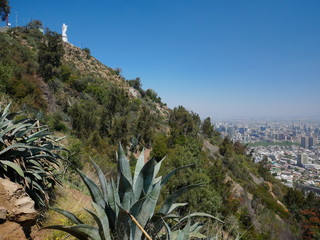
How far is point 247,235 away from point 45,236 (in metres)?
8.68

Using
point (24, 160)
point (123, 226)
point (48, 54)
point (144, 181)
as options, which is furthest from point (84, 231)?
point (48, 54)

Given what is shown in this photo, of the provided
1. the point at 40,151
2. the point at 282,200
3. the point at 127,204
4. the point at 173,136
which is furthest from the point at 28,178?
the point at 282,200

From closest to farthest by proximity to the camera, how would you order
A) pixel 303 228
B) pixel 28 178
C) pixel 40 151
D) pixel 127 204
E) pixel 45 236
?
pixel 127 204 < pixel 45 236 < pixel 28 178 < pixel 40 151 < pixel 303 228

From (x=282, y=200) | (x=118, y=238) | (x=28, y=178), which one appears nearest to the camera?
(x=118, y=238)

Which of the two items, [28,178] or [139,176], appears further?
[28,178]

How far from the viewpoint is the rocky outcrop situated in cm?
214

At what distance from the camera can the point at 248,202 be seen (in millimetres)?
17125

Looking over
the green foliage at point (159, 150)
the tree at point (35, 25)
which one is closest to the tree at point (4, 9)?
the tree at point (35, 25)

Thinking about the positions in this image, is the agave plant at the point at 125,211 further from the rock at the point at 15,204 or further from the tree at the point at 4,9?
the tree at the point at 4,9

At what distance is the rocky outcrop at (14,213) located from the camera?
7.01 ft

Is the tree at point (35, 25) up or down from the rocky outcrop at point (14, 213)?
up

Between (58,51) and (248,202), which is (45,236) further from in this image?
(58,51)

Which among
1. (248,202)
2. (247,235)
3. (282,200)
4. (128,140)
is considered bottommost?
(282,200)

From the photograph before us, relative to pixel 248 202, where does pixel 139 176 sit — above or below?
above
